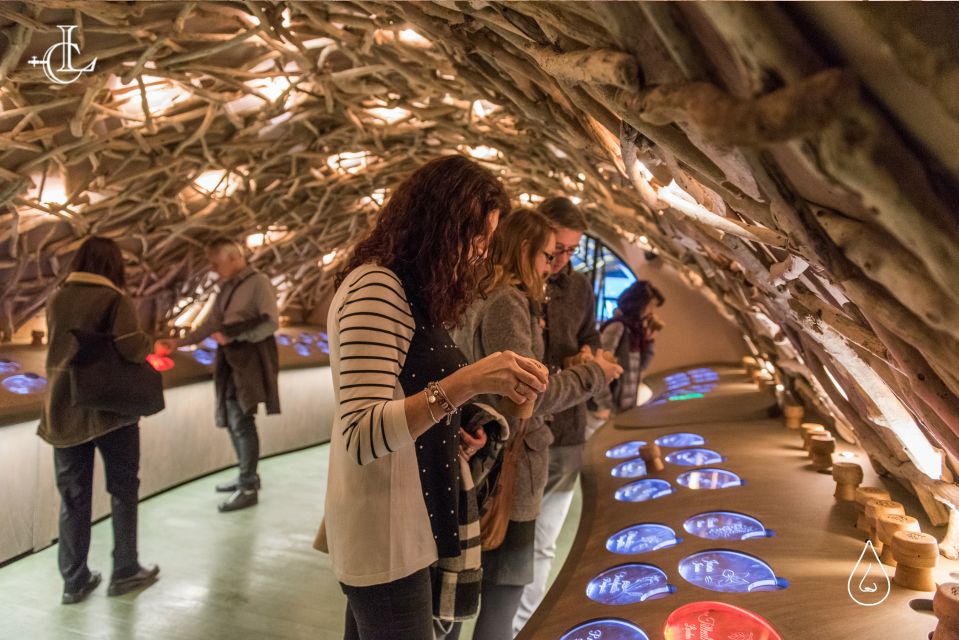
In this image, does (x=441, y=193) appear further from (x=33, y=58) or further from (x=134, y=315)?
(x=134, y=315)

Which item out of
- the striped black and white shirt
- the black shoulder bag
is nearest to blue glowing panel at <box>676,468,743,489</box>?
the striped black and white shirt

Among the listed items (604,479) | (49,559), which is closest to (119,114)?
(49,559)

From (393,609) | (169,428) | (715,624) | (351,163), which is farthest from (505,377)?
(351,163)

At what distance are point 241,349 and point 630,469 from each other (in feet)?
8.91

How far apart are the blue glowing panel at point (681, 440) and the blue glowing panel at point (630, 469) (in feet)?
0.94

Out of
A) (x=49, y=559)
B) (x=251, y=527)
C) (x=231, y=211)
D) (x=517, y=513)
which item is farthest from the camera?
(x=231, y=211)

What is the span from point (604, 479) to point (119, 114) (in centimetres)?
259

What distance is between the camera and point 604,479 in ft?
7.88

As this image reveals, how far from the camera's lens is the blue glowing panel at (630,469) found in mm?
2395

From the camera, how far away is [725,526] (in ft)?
5.75

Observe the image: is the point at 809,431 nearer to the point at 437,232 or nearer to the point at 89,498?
the point at 437,232

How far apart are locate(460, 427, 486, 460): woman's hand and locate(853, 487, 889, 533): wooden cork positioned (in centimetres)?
98

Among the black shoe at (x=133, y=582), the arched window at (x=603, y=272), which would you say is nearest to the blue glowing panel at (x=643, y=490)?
the black shoe at (x=133, y=582)

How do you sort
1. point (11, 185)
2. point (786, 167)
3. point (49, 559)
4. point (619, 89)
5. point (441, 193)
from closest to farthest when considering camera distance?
point (786, 167)
point (619, 89)
point (441, 193)
point (11, 185)
point (49, 559)
